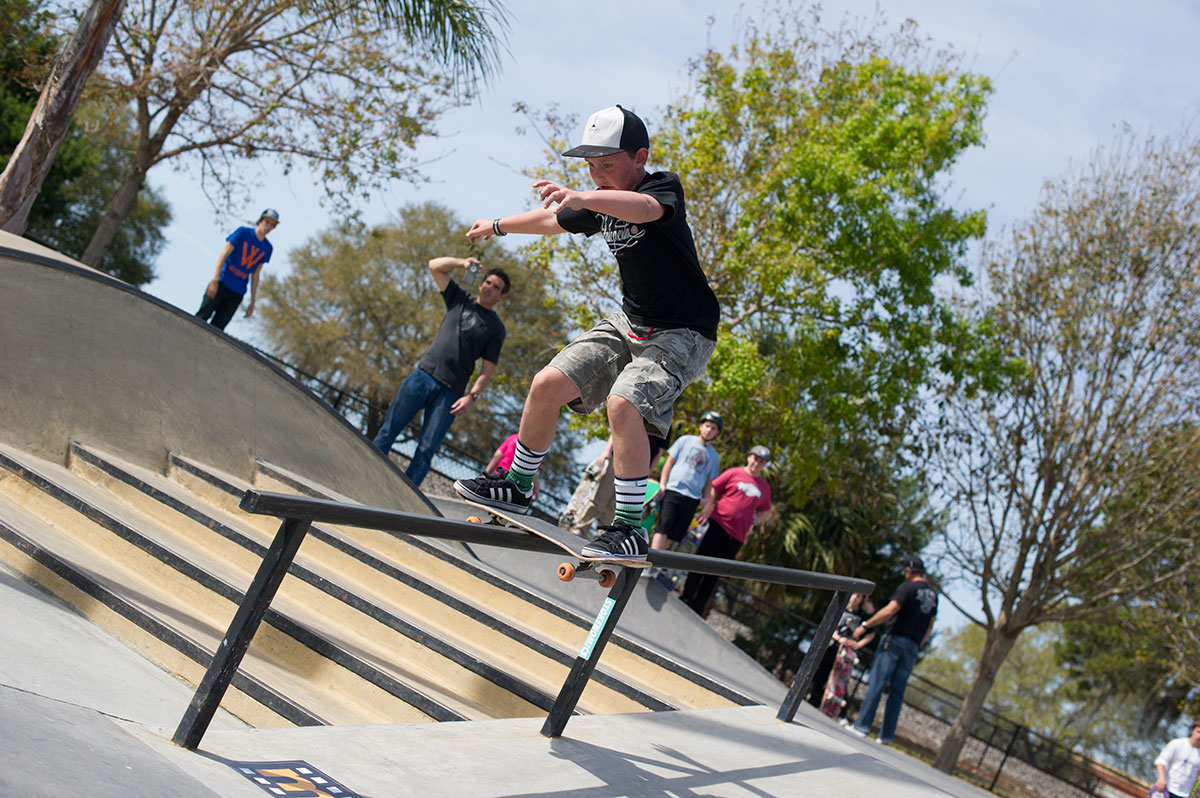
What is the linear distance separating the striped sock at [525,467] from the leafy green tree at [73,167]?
16563 millimetres

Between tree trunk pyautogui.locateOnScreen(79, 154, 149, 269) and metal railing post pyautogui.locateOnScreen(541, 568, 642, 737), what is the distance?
15.1 metres

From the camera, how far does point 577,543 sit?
11.3 feet

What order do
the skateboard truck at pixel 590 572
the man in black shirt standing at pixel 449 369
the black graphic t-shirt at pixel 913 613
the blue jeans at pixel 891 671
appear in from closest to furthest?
the skateboard truck at pixel 590 572, the man in black shirt standing at pixel 449 369, the blue jeans at pixel 891 671, the black graphic t-shirt at pixel 913 613

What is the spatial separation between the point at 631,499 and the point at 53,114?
6.90 m

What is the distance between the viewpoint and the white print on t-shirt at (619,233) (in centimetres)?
345

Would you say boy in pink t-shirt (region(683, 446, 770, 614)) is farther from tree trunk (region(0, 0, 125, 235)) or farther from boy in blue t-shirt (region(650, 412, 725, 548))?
tree trunk (region(0, 0, 125, 235))

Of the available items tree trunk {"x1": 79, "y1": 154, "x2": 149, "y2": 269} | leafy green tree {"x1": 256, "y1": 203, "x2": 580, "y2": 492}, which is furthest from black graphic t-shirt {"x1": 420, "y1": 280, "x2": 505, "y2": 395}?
leafy green tree {"x1": 256, "y1": 203, "x2": 580, "y2": 492}

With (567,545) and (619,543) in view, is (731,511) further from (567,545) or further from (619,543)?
(567,545)

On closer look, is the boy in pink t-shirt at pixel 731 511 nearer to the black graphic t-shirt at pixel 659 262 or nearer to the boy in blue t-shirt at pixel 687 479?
the boy in blue t-shirt at pixel 687 479

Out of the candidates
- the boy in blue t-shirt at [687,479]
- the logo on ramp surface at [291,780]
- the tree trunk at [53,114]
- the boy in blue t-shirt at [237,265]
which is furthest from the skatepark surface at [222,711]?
the boy in blue t-shirt at [237,265]

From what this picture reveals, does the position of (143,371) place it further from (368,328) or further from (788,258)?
(368,328)

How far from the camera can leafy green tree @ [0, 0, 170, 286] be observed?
17.2 m

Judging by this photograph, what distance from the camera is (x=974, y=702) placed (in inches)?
646

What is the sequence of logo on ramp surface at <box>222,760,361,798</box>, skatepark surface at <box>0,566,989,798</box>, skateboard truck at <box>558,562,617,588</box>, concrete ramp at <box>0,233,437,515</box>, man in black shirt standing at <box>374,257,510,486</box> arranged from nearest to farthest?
skatepark surface at <box>0,566,989,798</box> < logo on ramp surface at <box>222,760,361,798</box> < skateboard truck at <box>558,562,617,588</box> < concrete ramp at <box>0,233,437,515</box> < man in black shirt standing at <box>374,257,510,486</box>
